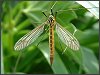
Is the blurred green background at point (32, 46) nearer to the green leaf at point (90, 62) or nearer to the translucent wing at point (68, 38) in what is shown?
the green leaf at point (90, 62)

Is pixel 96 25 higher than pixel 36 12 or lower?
lower

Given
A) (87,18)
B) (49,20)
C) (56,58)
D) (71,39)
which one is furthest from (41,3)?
(71,39)

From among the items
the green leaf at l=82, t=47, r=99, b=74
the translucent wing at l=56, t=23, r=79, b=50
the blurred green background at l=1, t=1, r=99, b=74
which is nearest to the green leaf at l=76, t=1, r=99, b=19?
the translucent wing at l=56, t=23, r=79, b=50

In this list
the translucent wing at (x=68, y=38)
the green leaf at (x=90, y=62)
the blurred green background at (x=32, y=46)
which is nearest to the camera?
the translucent wing at (x=68, y=38)

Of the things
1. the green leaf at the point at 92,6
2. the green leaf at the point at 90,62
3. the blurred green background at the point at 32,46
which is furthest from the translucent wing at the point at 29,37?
the green leaf at the point at 90,62

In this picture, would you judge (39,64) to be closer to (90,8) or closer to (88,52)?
(88,52)

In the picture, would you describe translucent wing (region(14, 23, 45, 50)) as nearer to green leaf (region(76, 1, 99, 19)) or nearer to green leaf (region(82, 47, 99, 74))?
green leaf (region(76, 1, 99, 19))

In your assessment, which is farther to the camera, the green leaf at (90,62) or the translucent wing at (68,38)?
the green leaf at (90,62)

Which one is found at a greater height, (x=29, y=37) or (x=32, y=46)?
(x=29, y=37)

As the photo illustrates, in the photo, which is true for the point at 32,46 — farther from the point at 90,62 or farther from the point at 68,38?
the point at 68,38

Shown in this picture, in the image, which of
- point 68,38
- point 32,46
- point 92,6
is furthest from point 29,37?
point 32,46

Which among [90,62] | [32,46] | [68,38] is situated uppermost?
[68,38]
